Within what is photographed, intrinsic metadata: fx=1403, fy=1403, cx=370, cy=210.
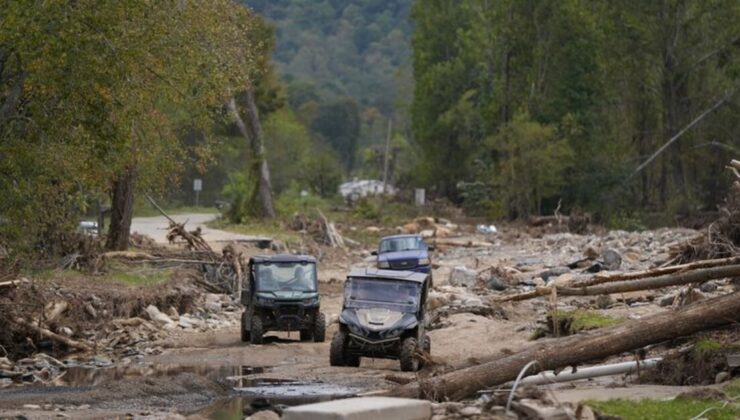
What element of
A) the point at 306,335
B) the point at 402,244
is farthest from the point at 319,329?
the point at 402,244

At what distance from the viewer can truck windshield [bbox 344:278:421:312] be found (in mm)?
25547

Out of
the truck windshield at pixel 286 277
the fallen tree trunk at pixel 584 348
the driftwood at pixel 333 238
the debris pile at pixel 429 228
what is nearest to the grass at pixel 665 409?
the fallen tree trunk at pixel 584 348

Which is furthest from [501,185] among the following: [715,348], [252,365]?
[715,348]

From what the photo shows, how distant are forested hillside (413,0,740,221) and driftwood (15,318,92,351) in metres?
49.0

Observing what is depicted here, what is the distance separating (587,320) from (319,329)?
20.1ft

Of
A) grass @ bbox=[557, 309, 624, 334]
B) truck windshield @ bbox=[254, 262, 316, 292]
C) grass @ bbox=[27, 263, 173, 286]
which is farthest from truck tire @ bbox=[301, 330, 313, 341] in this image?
grass @ bbox=[27, 263, 173, 286]

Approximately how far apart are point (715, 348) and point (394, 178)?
90.4 metres

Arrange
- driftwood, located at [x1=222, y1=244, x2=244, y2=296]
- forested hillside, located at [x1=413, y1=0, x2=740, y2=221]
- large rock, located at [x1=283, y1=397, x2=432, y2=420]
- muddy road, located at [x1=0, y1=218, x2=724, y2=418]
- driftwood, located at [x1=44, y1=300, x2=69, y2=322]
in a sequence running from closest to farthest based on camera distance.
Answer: large rock, located at [x1=283, y1=397, x2=432, y2=420] < muddy road, located at [x1=0, y1=218, x2=724, y2=418] < driftwood, located at [x1=44, y1=300, x2=69, y2=322] < driftwood, located at [x1=222, y1=244, x2=244, y2=296] < forested hillside, located at [x1=413, y1=0, x2=740, y2=221]

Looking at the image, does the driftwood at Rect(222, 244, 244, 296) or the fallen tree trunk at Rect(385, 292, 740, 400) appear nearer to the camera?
the fallen tree trunk at Rect(385, 292, 740, 400)

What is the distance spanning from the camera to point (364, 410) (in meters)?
14.3

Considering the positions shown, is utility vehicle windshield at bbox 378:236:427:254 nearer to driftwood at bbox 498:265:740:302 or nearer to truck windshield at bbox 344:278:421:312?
truck windshield at bbox 344:278:421:312

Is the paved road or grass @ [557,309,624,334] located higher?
the paved road

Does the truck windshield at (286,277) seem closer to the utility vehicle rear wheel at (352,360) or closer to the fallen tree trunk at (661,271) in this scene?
the utility vehicle rear wheel at (352,360)

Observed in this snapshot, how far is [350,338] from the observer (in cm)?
2528
